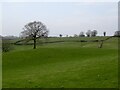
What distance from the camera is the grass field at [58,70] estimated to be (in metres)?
13.7

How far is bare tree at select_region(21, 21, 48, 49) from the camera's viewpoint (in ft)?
235

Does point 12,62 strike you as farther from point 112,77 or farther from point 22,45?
point 22,45

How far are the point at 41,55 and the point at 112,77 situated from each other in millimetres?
25089

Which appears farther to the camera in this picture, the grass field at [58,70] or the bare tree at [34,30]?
the bare tree at [34,30]

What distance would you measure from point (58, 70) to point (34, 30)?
5087 cm

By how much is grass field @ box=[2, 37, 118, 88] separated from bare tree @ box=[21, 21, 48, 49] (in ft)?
96.9

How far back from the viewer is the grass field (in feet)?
45.0

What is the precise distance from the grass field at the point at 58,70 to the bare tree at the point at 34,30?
2954 centimetres

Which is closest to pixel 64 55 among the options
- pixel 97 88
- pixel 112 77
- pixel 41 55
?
pixel 41 55

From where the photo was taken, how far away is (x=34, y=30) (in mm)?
71625

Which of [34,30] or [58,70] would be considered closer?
[58,70]

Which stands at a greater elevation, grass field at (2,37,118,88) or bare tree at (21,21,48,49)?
bare tree at (21,21,48,49)

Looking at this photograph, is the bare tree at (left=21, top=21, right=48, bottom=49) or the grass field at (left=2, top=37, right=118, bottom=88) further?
the bare tree at (left=21, top=21, right=48, bottom=49)

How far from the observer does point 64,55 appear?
39531mm
